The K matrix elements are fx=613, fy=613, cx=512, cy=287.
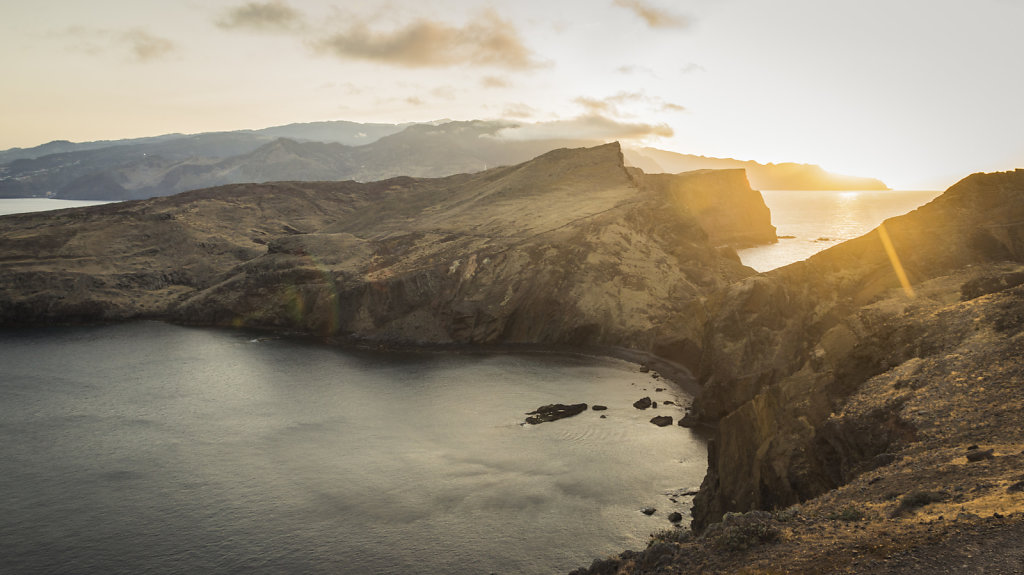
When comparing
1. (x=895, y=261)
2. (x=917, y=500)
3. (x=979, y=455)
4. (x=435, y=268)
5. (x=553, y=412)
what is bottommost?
(x=553, y=412)

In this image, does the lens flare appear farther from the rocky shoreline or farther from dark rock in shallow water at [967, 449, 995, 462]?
dark rock in shallow water at [967, 449, 995, 462]

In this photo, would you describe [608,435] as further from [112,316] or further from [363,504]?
[112,316]

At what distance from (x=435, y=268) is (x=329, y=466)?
52069mm

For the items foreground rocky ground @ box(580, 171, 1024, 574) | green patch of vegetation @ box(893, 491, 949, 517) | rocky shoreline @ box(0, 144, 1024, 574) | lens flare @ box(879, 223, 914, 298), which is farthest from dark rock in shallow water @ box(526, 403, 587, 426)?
green patch of vegetation @ box(893, 491, 949, 517)

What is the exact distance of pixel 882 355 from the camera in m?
32.9

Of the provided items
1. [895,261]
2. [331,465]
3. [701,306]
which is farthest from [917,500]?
[701,306]

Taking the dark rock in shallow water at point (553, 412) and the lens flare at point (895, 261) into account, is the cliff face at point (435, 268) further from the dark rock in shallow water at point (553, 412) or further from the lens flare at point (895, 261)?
the lens flare at point (895, 261)

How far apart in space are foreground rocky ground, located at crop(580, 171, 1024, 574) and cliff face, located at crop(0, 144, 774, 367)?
119 ft

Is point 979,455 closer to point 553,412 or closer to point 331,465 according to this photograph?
point 553,412

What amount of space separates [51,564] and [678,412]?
166 ft

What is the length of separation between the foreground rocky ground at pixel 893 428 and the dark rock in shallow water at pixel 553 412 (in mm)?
20027

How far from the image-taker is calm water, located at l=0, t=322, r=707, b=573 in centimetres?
3791

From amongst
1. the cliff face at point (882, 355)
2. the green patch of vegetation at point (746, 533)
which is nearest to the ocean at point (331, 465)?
the cliff face at point (882, 355)

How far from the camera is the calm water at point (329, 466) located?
37.9m
